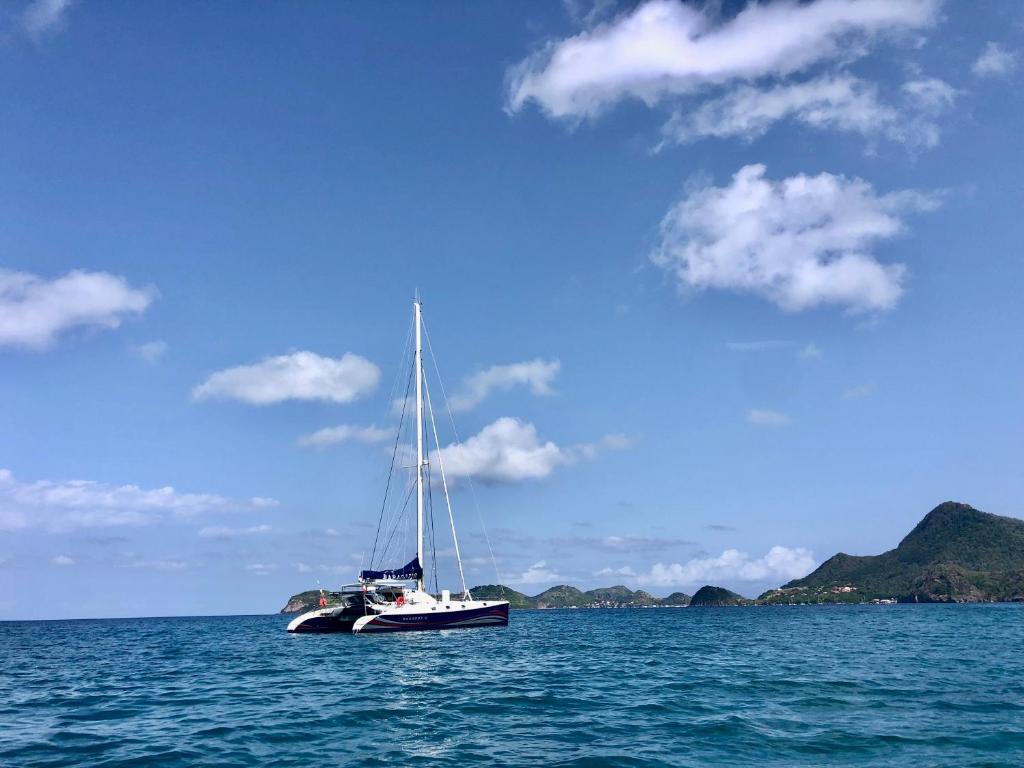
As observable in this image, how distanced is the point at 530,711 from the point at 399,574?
46924 mm

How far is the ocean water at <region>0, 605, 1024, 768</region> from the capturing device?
19844 mm

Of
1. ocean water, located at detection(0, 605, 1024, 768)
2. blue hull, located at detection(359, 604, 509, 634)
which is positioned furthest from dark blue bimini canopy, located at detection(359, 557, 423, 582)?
ocean water, located at detection(0, 605, 1024, 768)

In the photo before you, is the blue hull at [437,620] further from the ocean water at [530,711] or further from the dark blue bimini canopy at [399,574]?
the ocean water at [530,711]

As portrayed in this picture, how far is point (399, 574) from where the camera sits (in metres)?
71.4

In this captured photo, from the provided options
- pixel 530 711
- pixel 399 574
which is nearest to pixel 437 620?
pixel 399 574

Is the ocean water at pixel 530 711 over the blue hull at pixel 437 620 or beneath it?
beneath

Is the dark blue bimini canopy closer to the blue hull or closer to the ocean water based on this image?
the blue hull

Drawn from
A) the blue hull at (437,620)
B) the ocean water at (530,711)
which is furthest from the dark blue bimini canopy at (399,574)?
the ocean water at (530,711)

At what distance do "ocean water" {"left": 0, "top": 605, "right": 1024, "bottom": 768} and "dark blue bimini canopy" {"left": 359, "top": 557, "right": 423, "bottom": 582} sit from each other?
21.8 meters

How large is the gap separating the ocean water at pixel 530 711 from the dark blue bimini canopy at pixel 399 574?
71.6ft

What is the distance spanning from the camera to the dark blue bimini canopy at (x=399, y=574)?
71.4 metres

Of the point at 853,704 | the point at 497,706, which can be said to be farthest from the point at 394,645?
the point at 853,704

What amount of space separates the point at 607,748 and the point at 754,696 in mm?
11699

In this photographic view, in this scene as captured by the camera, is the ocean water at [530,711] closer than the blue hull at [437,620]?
Yes
